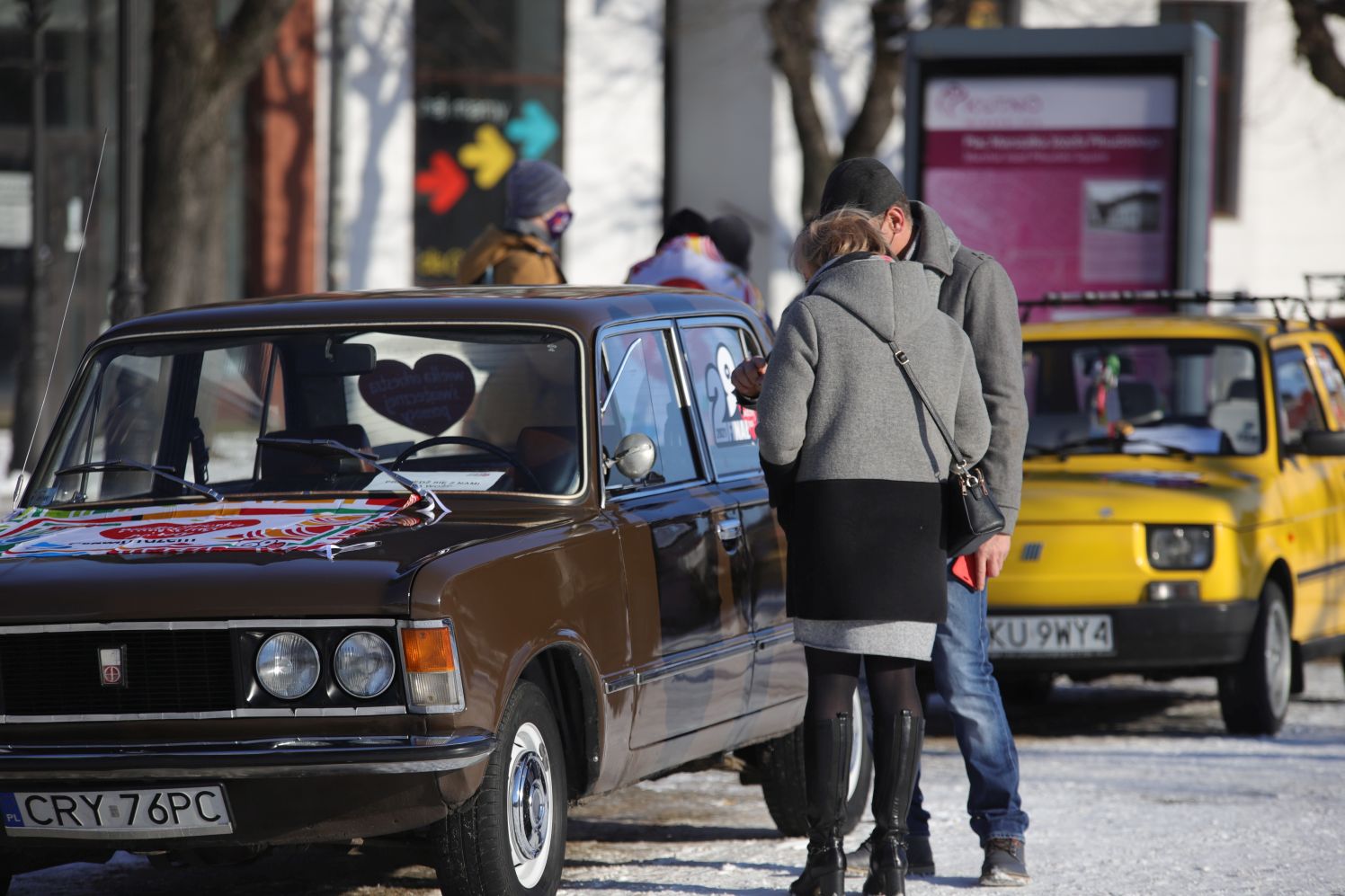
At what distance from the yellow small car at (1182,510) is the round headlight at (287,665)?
13.8ft

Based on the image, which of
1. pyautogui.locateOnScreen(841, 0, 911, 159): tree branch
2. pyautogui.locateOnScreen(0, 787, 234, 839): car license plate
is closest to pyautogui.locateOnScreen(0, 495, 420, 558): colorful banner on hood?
pyautogui.locateOnScreen(0, 787, 234, 839): car license plate

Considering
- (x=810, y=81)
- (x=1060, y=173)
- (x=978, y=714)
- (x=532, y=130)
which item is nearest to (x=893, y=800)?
(x=978, y=714)

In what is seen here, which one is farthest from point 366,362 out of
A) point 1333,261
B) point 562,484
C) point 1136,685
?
point 1333,261

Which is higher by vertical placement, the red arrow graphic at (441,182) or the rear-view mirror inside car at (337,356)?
the red arrow graphic at (441,182)

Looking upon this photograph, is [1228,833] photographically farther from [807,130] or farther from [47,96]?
[47,96]

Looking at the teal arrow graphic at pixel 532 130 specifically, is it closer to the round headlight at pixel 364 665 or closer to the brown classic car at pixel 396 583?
the brown classic car at pixel 396 583

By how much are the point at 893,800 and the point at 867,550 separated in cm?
63

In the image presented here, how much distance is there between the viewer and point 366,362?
598cm

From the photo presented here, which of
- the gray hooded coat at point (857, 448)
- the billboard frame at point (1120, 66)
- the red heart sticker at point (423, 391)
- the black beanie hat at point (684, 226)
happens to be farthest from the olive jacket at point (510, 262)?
the billboard frame at point (1120, 66)

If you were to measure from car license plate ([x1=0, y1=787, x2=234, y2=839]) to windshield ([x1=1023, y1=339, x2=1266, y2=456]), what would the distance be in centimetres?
524

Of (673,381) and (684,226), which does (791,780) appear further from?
(684,226)

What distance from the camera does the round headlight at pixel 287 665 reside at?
15.5ft

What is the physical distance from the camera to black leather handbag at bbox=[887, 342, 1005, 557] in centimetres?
522

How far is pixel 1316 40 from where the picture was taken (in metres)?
18.0
